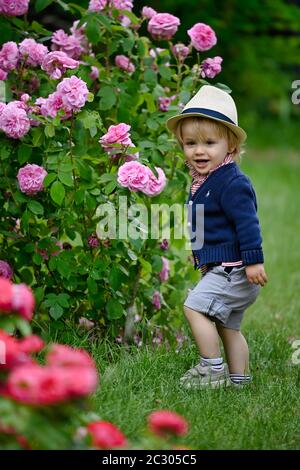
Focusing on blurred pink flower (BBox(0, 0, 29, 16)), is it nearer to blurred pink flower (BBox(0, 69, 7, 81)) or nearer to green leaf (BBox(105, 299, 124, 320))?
blurred pink flower (BBox(0, 69, 7, 81))

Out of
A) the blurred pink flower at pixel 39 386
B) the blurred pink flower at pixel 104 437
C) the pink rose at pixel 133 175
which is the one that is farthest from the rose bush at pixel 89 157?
the blurred pink flower at pixel 39 386

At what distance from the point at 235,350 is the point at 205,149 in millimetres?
900

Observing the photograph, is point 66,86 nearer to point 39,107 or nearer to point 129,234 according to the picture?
point 39,107

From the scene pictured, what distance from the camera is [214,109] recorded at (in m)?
3.46

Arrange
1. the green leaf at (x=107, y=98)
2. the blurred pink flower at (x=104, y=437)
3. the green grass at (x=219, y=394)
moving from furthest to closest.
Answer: the green leaf at (x=107, y=98), the green grass at (x=219, y=394), the blurred pink flower at (x=104, y=437)

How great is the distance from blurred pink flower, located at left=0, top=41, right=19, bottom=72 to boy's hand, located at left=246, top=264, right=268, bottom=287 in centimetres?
141

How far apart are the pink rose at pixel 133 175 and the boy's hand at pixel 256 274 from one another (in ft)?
1.84

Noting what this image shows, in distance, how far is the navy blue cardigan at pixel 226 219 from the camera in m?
3.36

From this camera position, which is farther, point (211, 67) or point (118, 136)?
point (211, 67)

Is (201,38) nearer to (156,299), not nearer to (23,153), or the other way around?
(23,153)

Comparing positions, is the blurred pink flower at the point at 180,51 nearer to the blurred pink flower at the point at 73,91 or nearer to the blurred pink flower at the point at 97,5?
the blurred pink flower at the point at 97,5

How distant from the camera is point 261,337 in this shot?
170 inches

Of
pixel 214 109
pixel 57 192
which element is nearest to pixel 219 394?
pixel 57 192

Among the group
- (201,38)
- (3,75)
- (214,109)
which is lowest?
(214,109)
